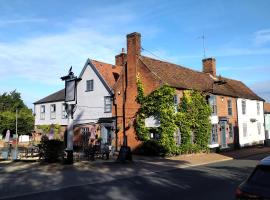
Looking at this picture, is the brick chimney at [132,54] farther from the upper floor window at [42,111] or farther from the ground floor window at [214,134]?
the upper floor window at [42,111]

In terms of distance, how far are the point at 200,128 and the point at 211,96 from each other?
14.3ft

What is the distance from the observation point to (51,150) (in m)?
21.7

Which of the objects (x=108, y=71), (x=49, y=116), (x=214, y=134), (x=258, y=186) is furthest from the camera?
(x=49, y=116)

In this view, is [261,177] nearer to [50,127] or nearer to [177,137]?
[177,137]

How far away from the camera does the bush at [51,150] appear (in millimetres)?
21703

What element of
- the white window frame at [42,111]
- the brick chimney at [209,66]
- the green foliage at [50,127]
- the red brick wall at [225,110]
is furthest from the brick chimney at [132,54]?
the white window frame at [42,111]

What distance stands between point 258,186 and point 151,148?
72.3 feet

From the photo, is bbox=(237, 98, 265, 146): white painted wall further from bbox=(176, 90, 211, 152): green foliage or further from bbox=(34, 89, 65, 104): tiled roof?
bbox=(34, 89, 65, 104): tiled roof

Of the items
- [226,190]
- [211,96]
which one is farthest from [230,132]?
[226,190]

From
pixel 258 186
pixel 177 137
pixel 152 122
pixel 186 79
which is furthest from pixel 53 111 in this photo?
pixel 258 186

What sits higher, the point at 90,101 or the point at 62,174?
the point at 90,101

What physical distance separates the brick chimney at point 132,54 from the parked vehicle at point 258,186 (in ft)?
78.5

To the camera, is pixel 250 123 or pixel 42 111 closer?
pixel 250 123

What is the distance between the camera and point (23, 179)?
1567 cm
